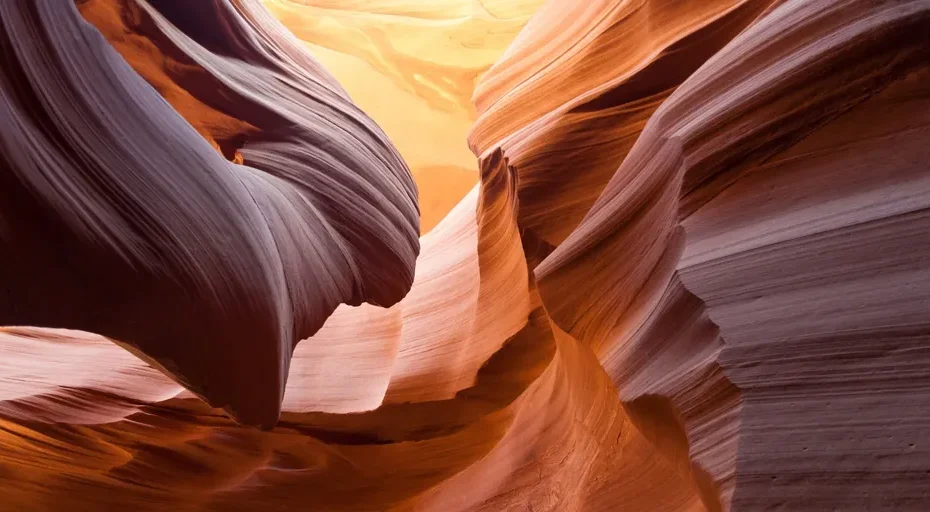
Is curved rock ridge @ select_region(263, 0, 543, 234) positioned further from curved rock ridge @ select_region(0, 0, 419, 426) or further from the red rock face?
curved rock ridge @ select_region(0, 0, 419, 426)

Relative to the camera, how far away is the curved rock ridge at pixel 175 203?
111 cm

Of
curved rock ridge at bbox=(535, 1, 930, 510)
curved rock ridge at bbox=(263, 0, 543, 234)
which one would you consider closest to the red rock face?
curved rock ridge at bbox=(535, 1, 930, 510)

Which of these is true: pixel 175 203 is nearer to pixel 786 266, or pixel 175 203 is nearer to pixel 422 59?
pixel 786 266

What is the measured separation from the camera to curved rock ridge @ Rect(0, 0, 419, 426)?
43.8 inches

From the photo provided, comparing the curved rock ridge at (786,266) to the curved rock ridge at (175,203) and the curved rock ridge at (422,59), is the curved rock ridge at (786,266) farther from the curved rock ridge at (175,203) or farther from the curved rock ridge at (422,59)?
the curved rock ridge at (422,59)

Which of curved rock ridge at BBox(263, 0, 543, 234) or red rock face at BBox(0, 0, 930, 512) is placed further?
curved rock ridge at BBox(263, 0, 543, 234)

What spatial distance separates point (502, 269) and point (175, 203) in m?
1.57

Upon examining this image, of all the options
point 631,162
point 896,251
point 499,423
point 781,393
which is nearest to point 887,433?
point 781,393

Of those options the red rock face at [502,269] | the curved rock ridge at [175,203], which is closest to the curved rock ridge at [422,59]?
the red rock face at [502,269]

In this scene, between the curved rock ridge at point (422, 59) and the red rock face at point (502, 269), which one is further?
the curved rock ridge at point (422, 59)

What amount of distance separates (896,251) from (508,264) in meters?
1.62

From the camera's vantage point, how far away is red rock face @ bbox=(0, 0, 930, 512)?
110 cm

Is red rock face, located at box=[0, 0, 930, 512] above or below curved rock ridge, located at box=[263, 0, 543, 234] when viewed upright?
below

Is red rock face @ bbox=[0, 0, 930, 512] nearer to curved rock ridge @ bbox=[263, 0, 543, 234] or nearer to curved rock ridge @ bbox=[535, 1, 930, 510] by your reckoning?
curved rock ridge @ bbox=[535, 1, 930, 510]
